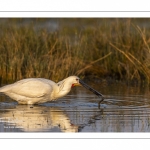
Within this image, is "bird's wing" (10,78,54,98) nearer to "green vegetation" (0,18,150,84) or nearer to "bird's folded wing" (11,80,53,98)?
"bird's folded wing" (11,80,53,98)

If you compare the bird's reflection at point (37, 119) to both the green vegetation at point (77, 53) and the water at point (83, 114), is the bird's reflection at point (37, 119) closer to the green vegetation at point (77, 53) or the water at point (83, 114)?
the water at point (83, 114)

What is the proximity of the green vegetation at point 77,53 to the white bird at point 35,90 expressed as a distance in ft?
8.10

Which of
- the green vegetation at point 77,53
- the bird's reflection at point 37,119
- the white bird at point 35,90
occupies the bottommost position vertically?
the bird's reflection at point 37,119

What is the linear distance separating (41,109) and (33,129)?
2226mm

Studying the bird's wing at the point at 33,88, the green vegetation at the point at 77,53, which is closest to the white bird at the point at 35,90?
the bird's wing at the point at 33,88

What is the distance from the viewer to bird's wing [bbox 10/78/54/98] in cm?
1215

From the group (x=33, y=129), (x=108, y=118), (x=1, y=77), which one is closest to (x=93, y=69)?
(x=1, y=77)

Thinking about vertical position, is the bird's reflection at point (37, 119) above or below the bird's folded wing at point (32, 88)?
below

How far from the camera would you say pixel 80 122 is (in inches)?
403

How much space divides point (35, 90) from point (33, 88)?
58 mm

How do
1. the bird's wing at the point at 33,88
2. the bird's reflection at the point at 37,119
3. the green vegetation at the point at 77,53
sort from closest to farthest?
the bird's reflection at the point at 37,119 → the bird's wing at the point at 33,88 → the green vegetation at the point at 77,53

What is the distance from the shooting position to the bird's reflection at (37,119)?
9.74 m

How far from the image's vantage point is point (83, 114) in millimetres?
11031
